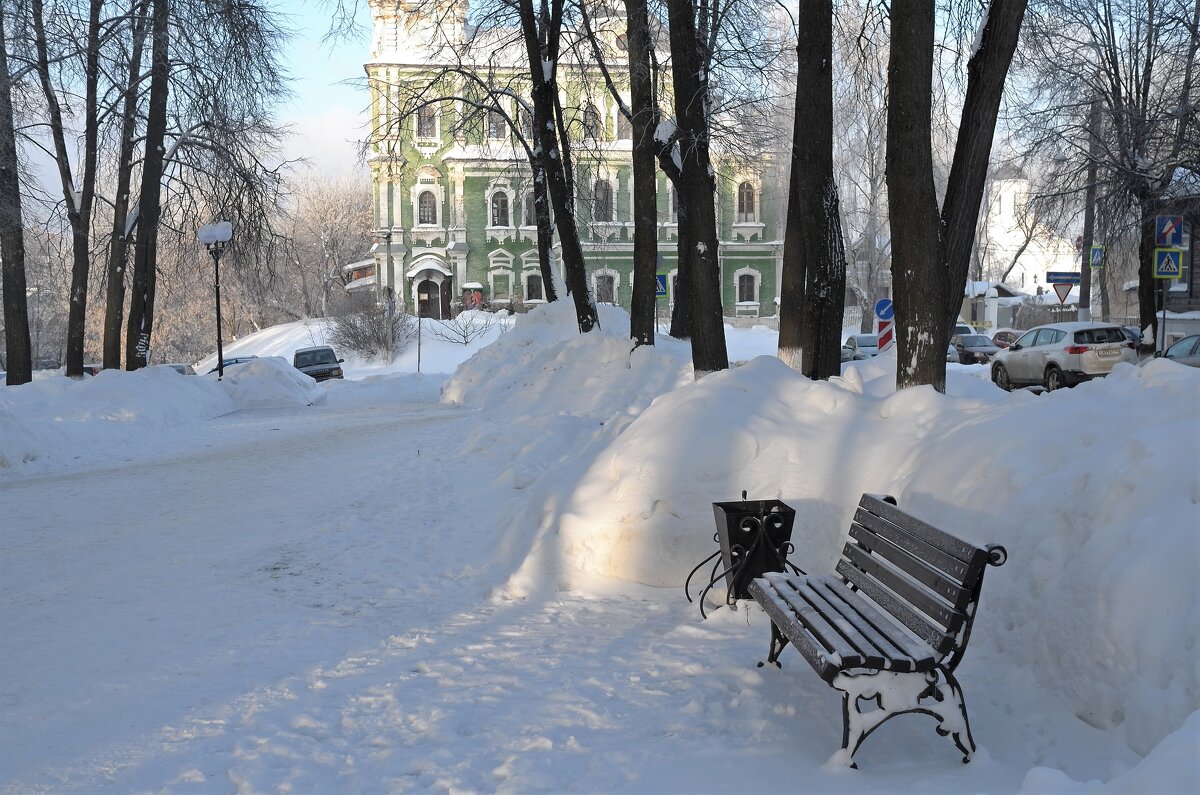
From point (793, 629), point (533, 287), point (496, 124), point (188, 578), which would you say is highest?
point (496, 124)

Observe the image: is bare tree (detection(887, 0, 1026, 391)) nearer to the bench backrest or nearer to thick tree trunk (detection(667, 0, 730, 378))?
the bench backrest

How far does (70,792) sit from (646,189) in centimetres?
1459

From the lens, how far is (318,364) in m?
34.1

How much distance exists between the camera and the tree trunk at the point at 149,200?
20766 mm

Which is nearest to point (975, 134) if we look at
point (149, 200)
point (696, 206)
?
point (696, 206)

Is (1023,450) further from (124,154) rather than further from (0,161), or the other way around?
(124,154)

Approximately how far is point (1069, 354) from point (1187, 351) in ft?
10.3

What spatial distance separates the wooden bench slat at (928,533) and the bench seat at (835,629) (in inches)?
15.0

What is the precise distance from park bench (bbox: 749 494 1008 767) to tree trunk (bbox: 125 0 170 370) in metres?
18.5

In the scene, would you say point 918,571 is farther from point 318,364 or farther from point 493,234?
point 493,234

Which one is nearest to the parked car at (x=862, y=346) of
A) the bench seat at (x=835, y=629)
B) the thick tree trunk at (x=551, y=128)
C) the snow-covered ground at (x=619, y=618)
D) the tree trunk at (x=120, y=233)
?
the thick tree trunk at (x=551, y=128)

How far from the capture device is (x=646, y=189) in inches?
688

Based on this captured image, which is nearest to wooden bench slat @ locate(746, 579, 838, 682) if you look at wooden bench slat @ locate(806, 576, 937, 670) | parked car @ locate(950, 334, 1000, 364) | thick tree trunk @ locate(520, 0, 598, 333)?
wooden bench slat @ locate(806, 576, 937, 670)

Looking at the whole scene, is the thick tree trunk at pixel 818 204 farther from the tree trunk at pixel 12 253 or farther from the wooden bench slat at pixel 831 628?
the tree trunk at pixel 12 253
